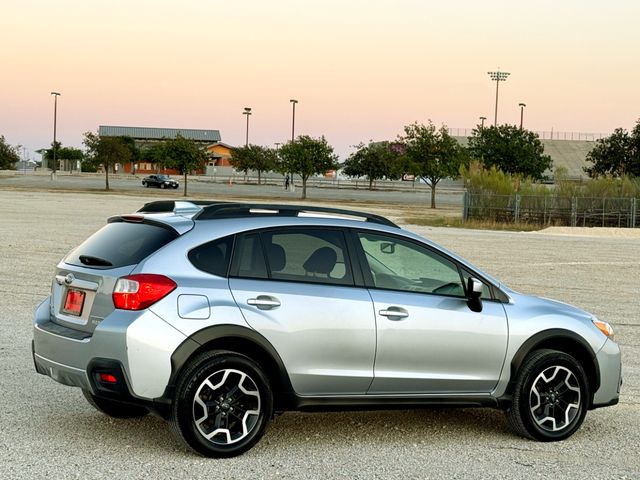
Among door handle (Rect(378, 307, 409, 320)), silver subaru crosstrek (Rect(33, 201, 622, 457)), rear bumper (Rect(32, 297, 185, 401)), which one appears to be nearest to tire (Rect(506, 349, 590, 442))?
silver subaru crosstrek (Rect(33, 201, 622, 457))

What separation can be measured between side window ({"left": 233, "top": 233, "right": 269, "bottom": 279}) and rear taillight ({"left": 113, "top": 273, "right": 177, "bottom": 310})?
0.47 meters

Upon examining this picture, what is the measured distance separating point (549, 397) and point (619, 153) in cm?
5950

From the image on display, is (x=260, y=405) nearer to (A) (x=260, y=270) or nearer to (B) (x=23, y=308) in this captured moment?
(A) (x=260, y=270)

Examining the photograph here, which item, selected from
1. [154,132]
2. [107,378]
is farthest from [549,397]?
[154,132]

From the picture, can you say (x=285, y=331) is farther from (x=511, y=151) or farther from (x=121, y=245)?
(x=511, y=151)

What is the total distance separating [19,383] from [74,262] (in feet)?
6.77

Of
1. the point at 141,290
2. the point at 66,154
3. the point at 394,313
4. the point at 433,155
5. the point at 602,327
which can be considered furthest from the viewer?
the point at 66,154

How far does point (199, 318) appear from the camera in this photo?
5.56m

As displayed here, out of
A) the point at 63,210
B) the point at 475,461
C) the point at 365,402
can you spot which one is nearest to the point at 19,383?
the point at 365,402

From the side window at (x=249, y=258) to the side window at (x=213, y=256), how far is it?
6 cm

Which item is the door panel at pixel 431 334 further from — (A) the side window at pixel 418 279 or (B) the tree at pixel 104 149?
(B) the tree at pixel 104 149

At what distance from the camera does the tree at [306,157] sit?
68812mm

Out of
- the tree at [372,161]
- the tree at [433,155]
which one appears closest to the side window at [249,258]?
the tree at [433,155]

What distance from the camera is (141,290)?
Result: 5539 millimetres
